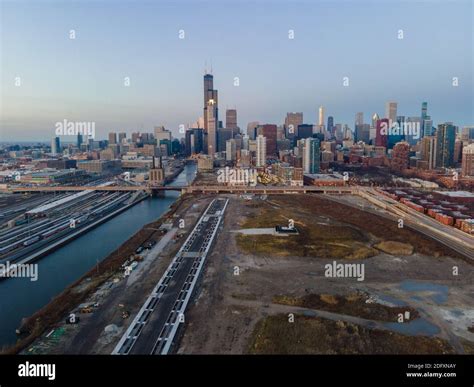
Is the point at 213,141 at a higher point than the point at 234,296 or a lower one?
higher

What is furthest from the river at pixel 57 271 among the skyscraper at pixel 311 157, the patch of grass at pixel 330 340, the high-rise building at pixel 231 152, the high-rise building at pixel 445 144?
the high-rise building at pixel 231 152

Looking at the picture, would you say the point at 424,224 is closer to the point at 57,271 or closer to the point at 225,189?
the point at 57,271

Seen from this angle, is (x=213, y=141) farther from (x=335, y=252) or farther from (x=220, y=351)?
(x=220, y=351)

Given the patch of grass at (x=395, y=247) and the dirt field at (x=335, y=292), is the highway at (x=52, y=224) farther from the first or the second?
the patch of grass at (x=395, y=247)
